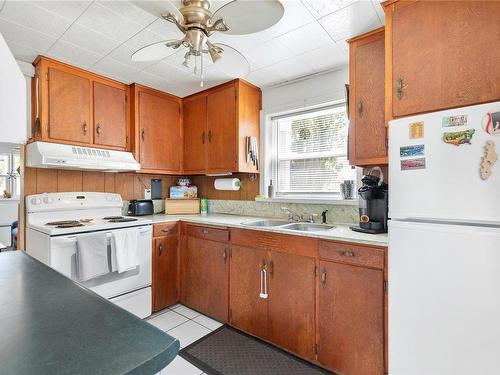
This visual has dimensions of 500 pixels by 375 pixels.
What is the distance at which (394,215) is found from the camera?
1.37 metres

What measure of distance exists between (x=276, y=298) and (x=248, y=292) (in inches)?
10.9

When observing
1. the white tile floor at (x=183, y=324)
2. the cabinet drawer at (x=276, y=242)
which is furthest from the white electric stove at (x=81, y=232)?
the cabinet drawer at (x=276, y=242)

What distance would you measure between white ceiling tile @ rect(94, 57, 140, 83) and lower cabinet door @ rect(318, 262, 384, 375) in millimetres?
2372

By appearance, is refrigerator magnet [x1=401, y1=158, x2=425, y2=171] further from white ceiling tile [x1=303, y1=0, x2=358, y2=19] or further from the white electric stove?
the white electric stove

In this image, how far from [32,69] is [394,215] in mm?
3056

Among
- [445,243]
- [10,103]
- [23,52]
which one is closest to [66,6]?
[23,52]

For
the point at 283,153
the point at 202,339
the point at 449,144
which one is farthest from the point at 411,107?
the point at 202,339

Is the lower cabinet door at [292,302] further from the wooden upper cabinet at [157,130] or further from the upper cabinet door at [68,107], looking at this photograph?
the upper cabinet door at [68,107]

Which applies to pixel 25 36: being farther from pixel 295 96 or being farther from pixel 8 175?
pixel 8 175

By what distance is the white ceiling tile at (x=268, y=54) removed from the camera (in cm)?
202

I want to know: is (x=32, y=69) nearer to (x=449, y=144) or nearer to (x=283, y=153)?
(x=283, y=153)

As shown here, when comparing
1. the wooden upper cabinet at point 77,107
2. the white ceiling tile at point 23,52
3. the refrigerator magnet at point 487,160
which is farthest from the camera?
the wooden upper cabinet at point 77,107

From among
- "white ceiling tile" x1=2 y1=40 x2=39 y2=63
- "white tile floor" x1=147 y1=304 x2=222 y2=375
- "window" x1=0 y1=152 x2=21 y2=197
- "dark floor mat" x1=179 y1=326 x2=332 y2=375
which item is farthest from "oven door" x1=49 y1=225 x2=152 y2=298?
"window" x1=0 y1=152 x2=21 y2=197

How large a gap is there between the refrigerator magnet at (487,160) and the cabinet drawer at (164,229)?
2.38 m
